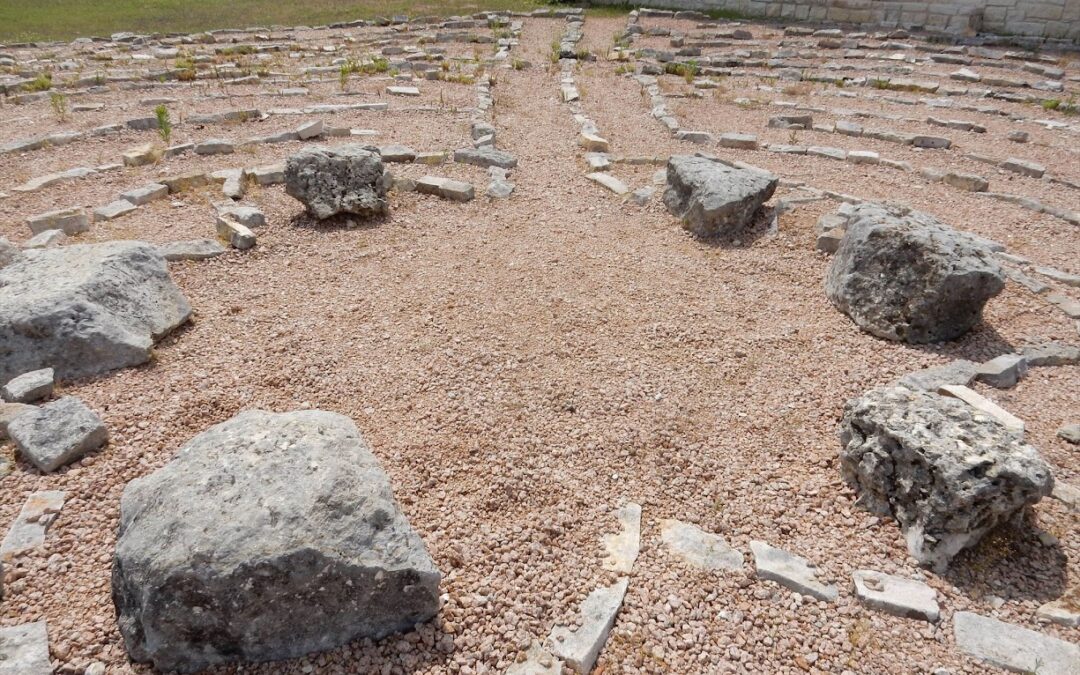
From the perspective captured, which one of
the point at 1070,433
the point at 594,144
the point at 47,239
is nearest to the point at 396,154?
the point at 594,144

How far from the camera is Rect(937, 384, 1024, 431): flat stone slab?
5070mm

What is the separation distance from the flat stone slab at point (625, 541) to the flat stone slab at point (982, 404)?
2508 millimetres

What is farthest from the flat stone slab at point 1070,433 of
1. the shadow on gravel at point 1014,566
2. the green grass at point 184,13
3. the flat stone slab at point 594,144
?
the green grass at point 184,13

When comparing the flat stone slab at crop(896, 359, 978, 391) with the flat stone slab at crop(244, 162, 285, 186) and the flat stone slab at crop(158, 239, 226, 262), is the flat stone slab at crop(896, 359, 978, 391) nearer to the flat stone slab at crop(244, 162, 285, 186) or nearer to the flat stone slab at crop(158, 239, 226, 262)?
the flat stone slab at crop(158, 239, 226, 262)

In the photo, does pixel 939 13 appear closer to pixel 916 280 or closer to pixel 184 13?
pixel 916 280

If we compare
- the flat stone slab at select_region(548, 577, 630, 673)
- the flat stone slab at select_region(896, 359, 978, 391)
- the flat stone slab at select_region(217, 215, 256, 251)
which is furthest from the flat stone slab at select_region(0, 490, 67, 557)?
the flat stone slab at select_region(896, 359, 978, 391)

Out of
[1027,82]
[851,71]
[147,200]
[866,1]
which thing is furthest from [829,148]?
[866,1]

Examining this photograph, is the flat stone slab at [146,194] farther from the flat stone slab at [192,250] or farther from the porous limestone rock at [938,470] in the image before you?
the porous limestone rock at [938,470]

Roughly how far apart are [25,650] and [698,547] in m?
3.85

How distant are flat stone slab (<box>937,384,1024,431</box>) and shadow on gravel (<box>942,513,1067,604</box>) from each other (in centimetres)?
68

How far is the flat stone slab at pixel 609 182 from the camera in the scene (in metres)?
10.4

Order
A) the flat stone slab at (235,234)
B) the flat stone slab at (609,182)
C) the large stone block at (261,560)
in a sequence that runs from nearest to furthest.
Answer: the large stone block at (261,560), the flat stone slab at (235,234), the flat stone slab at (609,182)

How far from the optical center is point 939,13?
2175 cm

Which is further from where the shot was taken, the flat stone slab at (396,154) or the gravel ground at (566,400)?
the flat stone slab at (396,154)
